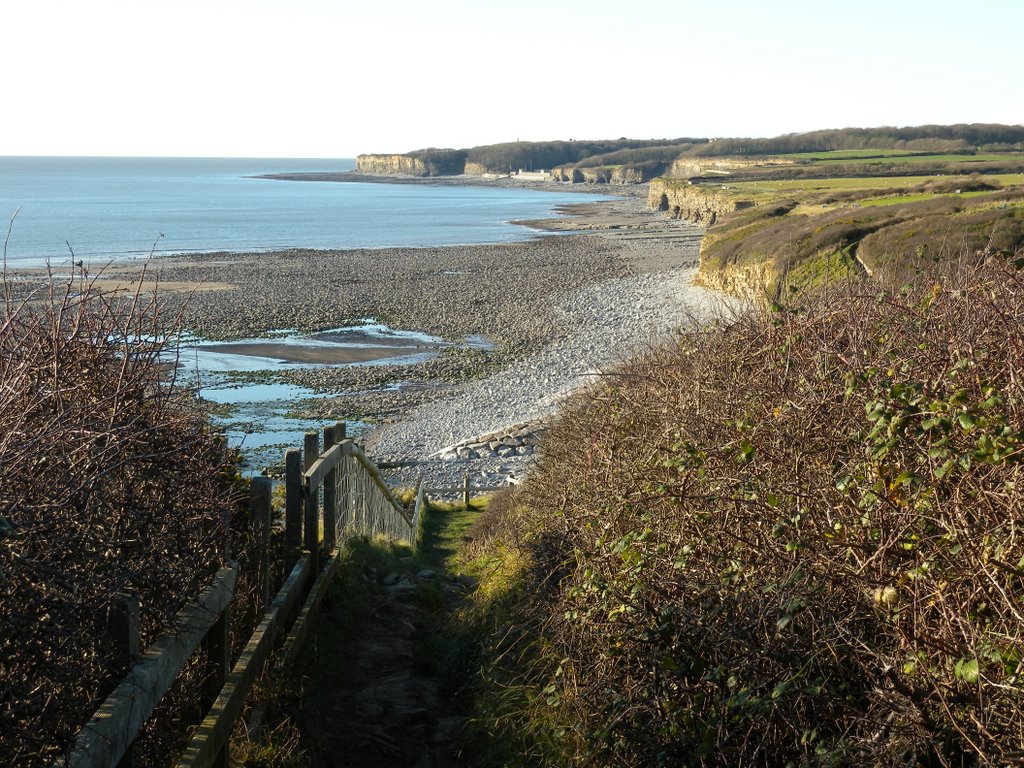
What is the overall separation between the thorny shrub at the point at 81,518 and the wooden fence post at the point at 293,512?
114 cm

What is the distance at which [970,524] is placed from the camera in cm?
330

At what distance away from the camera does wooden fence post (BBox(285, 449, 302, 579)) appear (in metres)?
5.93

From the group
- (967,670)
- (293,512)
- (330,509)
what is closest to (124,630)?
(967,670)

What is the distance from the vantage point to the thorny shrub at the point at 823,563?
124 inches

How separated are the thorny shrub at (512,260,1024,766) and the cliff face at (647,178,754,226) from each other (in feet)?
239

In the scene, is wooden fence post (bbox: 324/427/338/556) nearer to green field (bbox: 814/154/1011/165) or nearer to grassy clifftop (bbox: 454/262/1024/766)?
grassy clifftop (bbox: 454/262/1024/766)

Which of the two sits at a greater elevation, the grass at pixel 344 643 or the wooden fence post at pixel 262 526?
the wooden fence post at pixel 262 526

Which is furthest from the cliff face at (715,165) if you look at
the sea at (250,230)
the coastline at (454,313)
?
the coastline at (454,313)

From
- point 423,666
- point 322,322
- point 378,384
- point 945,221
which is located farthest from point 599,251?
point 423,666

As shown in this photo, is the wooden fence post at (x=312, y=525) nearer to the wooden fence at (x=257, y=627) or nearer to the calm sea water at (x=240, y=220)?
the wooden fence at (x=257, y=627)

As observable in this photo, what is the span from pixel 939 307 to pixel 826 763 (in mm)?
2404

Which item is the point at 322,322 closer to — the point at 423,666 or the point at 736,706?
the point at 423,666

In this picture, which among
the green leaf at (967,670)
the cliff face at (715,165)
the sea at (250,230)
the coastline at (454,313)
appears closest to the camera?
the green leaf at (967,670)

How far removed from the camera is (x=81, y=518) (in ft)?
9.95
